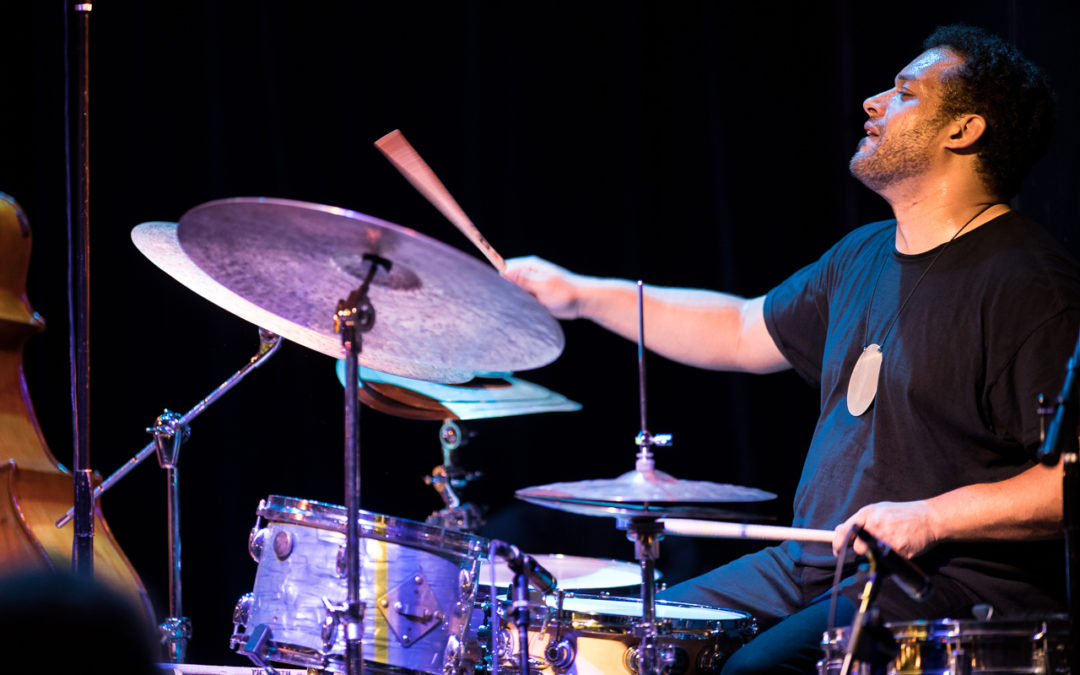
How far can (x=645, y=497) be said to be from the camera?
5.83 feet

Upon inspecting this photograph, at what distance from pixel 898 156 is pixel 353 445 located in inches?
54.3

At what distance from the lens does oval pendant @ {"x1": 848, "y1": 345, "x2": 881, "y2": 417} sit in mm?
2377

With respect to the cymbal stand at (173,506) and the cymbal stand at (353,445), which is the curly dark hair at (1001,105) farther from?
the cymbal stand at (173,506)

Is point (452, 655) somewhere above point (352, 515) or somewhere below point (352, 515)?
below

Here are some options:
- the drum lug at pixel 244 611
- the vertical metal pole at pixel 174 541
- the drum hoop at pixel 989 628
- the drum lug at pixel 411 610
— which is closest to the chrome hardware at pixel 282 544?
the drum lug at pixel 244 611

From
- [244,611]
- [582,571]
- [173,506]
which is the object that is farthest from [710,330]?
[173,506]

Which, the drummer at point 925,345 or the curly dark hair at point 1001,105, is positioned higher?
the curly dark hair at point 1001,105

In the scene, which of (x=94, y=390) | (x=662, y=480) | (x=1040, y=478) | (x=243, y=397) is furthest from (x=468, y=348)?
(x=94, y=390)

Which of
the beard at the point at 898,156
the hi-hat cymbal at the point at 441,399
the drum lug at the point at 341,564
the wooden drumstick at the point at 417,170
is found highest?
the beard at the point at 898,156

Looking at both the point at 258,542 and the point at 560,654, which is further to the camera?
the point at 258,542

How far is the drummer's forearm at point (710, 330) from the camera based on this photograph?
2809 millimetres

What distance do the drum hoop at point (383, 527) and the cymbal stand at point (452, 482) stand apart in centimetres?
68

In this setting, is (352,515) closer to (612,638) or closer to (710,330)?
(612,638)

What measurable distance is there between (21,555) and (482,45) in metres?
1.86
